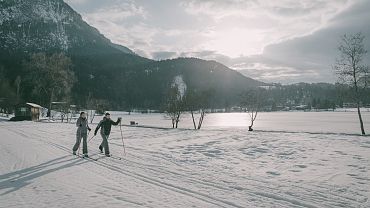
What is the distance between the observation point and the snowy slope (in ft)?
24.0

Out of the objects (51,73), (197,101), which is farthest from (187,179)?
(51,73)

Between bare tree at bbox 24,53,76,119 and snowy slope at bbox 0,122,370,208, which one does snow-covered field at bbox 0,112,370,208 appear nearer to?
snowy slope at bbox 0,122,370,208

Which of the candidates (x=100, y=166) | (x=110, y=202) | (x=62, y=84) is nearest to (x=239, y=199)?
(x=110, y=202)

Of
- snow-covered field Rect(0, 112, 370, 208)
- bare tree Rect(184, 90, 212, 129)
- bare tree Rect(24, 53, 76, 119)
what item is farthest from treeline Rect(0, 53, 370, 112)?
snow-covered field Rect(0, 112, 370, 208)

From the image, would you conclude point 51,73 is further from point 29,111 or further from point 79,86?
point 79,86

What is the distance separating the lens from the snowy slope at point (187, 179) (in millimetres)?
7320

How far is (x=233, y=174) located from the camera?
10.5m

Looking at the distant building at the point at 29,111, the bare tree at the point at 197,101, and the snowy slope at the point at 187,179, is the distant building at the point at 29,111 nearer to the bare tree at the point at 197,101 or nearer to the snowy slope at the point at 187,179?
the bare tree at the point at 197,101

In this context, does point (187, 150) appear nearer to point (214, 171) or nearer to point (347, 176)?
point (214, 171)

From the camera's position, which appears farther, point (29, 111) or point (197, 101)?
point (29, 111)

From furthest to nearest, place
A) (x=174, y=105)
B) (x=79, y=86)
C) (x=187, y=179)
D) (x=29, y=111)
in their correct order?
(x=79, y=86) → (x=29, y=111) → (x=174, y=105) → (x=187, y=179)

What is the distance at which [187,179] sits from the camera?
378 inches

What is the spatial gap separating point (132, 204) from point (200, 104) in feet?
145

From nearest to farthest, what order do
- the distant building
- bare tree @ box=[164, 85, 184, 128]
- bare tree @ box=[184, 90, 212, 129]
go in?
bare tree @ box=[164, 85, 184, 128]
bare tree @ box=[184, 90, 212, 129]
the distant building
